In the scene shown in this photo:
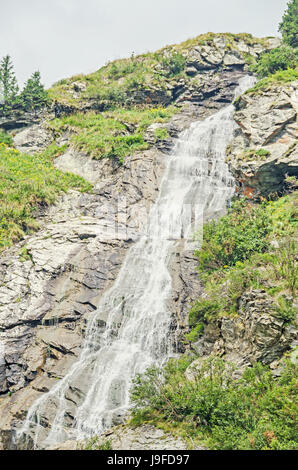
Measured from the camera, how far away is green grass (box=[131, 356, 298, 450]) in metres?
7.90

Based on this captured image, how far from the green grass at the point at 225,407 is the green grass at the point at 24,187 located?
13.1 meters

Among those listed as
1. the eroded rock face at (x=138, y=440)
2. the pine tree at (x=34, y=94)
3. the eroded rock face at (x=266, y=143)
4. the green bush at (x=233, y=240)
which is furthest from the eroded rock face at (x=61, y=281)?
the pine tree at (x=34, y=94)

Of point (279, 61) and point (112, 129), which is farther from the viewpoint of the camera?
point (112, 129)

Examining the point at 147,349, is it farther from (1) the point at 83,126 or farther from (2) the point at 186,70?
(2) the point at 186,70

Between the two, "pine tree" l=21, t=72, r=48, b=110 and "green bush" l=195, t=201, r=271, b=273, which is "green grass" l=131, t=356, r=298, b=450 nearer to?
"green bush" l=195, t=201, r=271, b=273

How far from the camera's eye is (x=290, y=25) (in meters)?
38.6

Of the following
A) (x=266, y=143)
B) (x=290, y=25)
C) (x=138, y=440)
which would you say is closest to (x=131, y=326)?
(x=138, y=440)

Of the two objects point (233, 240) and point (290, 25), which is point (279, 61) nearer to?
point (290, 25)

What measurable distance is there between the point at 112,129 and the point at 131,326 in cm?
2051

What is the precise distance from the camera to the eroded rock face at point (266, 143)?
19078mm

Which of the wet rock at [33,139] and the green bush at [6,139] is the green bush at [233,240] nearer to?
the wet rock at [33,139]

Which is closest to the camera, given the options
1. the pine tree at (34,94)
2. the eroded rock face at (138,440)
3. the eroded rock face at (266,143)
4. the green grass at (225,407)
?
the green grass at (225,407)

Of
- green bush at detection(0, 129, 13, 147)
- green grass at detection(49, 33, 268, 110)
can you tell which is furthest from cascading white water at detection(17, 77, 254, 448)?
green bush at detection(0, 129, 13, 147)
